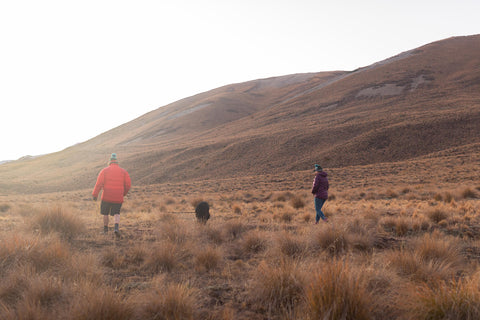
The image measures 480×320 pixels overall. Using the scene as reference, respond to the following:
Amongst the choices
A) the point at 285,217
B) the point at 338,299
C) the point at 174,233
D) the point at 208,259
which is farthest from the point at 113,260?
the point at 285,217

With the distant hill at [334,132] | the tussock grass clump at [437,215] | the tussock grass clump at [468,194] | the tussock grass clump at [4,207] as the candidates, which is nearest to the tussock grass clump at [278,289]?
the tussock grass clump at [437,215]

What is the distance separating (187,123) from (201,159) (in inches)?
1330

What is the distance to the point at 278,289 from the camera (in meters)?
3.30

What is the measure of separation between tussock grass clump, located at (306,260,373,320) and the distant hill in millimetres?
28537

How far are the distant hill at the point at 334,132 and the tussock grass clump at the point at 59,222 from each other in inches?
1032

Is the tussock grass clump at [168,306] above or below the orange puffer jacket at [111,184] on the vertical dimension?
below

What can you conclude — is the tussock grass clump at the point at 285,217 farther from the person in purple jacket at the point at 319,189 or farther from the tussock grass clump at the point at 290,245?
the tussock grass clump at the point at 290,245

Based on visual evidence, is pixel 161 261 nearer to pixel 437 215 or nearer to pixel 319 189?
pixel 319 189

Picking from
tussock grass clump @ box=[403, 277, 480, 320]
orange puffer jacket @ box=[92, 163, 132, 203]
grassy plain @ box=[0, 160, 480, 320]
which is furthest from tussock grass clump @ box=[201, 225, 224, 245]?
tussock grass clump @ box=[403, 277, 480, 320]

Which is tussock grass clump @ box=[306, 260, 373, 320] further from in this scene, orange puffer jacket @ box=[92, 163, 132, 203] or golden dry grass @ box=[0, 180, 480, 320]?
orange puffer jacket @ box=[92, 163, 132, 203]

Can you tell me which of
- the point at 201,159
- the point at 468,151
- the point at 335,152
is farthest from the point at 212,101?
the point at 468,151

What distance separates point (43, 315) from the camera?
2.69 metres

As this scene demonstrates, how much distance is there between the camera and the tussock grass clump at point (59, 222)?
6805mm

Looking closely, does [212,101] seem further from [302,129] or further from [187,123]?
[302,129]
